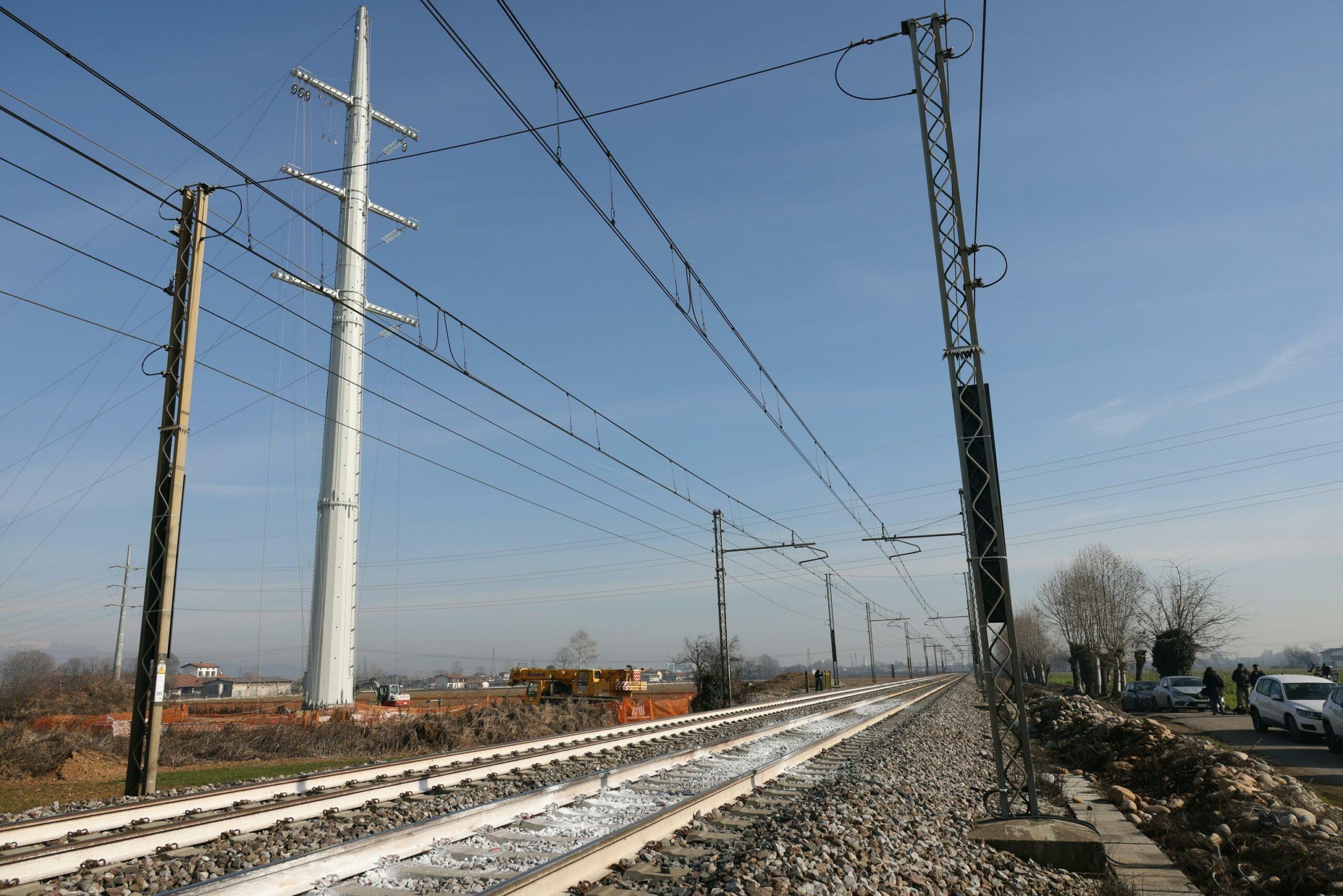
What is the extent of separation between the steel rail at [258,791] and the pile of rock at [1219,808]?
33.0ft

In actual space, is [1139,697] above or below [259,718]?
below

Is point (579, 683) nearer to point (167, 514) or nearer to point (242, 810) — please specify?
point (167, 514)

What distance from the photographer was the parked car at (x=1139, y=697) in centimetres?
3483

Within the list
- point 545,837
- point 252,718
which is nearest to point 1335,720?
point 545,837

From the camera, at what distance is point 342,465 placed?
36.2 m

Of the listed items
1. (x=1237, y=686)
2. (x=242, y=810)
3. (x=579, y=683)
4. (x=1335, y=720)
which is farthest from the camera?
(x=579, y=683)

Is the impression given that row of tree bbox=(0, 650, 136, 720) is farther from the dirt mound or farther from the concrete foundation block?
the concrete foundation block

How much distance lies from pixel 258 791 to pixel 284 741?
41.6 ft

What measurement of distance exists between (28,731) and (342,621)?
15.6 metres

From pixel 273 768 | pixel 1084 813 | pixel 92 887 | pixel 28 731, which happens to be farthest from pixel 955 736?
pixel 28 731

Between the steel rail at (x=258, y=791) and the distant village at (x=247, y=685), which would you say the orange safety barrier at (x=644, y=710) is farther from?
the distant village at (x=247, y=685)

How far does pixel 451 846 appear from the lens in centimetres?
809

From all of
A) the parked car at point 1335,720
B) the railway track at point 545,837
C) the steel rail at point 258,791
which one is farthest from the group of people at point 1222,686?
the steel rail at point 258,791

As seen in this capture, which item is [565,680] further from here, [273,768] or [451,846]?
[451,846]
